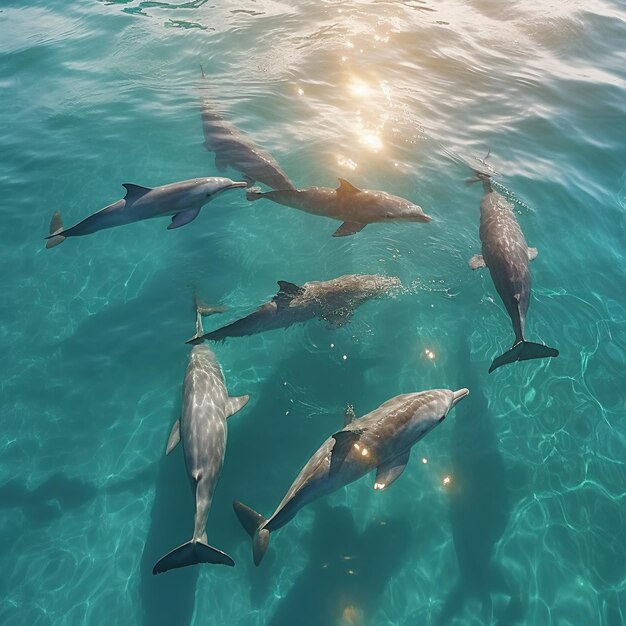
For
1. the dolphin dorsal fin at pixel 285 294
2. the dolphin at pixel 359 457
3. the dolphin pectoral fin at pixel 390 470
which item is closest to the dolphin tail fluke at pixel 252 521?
the dolphin at pixel 359 457

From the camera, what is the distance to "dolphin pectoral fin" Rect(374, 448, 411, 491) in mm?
7520

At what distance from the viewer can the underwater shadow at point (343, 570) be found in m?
7.29

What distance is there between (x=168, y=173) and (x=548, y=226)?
10887 mm

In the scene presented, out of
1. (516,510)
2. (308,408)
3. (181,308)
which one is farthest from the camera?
(181,308)

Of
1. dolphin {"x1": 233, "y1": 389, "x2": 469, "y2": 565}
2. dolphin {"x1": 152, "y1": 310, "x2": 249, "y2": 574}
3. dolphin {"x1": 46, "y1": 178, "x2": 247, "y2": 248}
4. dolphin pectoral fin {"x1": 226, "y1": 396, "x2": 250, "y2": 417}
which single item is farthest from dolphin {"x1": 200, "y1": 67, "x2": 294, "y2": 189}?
dolphin {"x1": 233, "y1": 389, "x2": 469, "y2": 565}

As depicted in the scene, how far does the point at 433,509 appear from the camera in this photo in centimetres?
822

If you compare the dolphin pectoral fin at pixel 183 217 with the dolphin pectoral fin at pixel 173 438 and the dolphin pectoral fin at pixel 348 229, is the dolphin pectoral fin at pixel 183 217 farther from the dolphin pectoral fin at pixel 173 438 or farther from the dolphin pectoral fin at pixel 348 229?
the dolphin pectoral fin at pixel 173 438

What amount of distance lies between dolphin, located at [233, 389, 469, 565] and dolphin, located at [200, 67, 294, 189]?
6.66m

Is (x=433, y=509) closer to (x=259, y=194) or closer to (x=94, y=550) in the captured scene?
(x=94, y=550)

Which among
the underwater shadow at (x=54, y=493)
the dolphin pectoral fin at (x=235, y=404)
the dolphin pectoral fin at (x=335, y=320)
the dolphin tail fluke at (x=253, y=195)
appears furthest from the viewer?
the dolphin tail fluke at (x=253, y=195)

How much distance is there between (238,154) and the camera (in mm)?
13391

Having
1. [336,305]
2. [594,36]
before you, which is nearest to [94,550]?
Result: [336,305]

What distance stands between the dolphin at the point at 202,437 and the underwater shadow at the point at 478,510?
382 centimetres

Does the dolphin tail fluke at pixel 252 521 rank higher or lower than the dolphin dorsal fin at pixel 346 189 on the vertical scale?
lower
